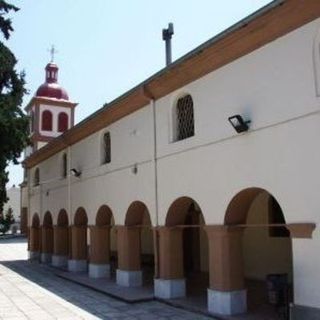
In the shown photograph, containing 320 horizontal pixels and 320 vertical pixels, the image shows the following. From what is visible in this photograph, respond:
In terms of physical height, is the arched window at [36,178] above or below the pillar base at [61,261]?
above

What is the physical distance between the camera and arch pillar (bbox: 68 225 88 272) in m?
21.7

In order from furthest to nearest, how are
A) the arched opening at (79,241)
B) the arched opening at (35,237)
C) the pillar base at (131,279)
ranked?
the arched opening at (35,237) < the arched opening at (79,241) < the pillar base at (131,279)

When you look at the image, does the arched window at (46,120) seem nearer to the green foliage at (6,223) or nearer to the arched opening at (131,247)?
the green foliage at (6,223)

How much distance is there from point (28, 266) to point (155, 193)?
1231cm

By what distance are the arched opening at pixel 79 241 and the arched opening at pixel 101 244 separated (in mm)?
2110

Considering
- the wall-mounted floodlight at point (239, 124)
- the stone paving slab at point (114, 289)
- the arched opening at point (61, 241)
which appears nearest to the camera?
the wall-mounted floodlight at point (239, 124)

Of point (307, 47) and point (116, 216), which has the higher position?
point (307, 47)

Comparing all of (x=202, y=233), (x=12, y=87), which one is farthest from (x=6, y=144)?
Answer: (x=202, y=233)

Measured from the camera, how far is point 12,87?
61.3ft

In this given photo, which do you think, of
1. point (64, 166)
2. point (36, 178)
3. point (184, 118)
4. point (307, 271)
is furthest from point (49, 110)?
point (307, 271)

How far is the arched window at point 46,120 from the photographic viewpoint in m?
38.7

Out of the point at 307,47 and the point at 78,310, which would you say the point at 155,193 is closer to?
the point at 78,310

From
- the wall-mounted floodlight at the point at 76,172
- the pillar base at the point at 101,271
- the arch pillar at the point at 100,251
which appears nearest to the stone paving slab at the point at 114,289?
the pillar base at the point at 101,271

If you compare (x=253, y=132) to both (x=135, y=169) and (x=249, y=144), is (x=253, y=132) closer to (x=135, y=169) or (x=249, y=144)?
(x=249, y=144)
